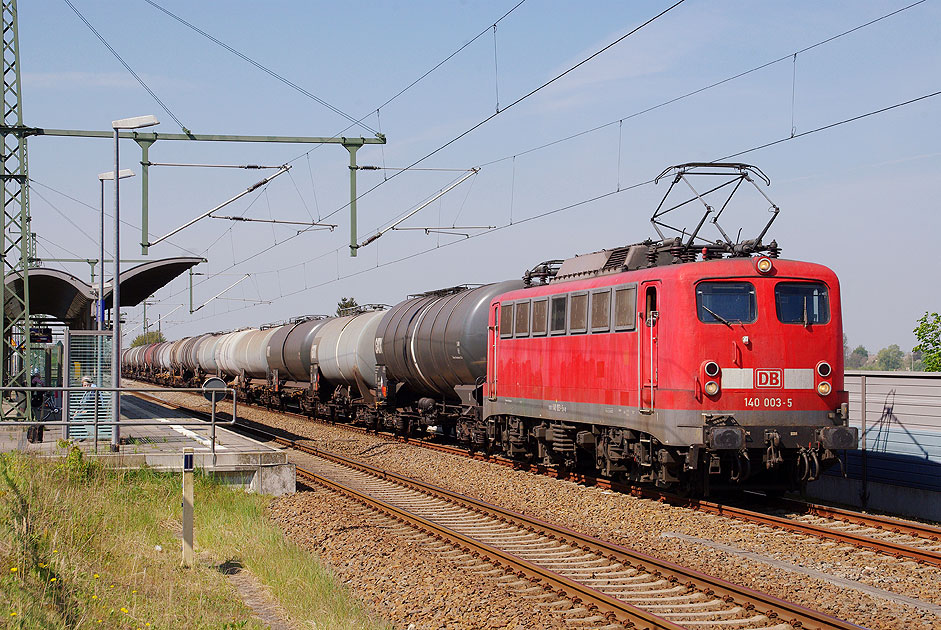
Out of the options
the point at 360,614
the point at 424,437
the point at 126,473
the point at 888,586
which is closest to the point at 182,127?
the point at 126,473

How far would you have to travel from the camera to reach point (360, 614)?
839 centimetres

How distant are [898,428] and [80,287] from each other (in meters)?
20.6

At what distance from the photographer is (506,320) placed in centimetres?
1902

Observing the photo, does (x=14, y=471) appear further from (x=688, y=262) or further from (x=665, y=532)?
(x=688, y=262)

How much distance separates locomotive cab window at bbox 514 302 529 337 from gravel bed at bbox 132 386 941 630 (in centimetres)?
277

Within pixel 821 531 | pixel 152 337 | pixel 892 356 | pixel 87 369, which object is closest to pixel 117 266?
pixel 87 369

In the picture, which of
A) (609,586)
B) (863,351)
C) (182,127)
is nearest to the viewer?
(609,586)

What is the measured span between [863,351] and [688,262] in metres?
163

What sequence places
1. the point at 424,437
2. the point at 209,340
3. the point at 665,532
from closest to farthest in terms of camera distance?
the point at 665,532
the point at 424,437
the point at 209,340

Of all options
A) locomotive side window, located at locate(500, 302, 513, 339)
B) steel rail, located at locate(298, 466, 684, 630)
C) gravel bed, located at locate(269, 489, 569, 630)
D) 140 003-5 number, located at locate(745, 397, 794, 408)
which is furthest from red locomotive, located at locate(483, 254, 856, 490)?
gravel bed, located at locate(269, 489, 569, 630)

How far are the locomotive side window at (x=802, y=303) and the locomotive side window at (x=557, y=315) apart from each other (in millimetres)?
4134

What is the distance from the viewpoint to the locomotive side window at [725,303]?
13367 mm

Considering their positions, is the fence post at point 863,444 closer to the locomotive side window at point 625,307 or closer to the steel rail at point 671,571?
the locomotive side window at point 625,307

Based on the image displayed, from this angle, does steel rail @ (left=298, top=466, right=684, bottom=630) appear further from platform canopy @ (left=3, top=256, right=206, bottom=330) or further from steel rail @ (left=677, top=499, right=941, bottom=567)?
platform canopy @ (left=3, top=256, right=206, bottom=330)
